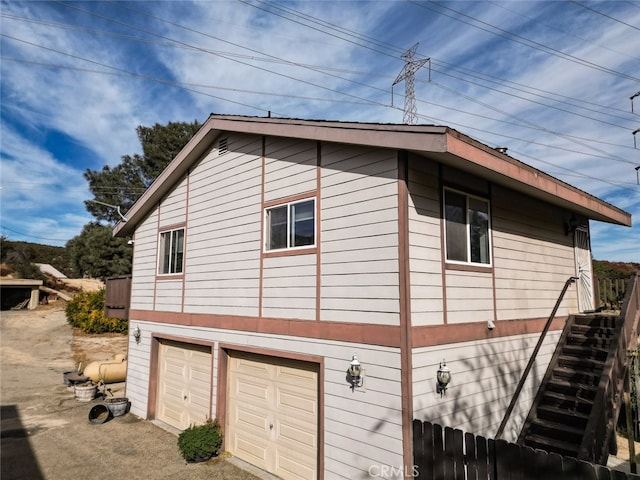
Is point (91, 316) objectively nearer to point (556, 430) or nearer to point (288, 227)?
point (288, 227)

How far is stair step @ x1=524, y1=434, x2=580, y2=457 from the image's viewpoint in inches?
258

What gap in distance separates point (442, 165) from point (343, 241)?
2066mm

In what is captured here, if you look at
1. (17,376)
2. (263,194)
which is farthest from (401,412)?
(17,376)

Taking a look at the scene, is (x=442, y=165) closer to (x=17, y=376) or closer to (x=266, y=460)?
(x=266, y=460)

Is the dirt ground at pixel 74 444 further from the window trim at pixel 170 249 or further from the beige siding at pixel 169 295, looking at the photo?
the window trim at pixel 170 249

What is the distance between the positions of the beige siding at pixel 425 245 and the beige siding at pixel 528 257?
6.70 feet

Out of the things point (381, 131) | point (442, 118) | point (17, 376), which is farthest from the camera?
point (442, 118)

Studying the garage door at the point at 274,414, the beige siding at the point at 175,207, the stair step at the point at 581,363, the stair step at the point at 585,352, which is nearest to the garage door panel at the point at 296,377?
the garage door at the point at 274,414

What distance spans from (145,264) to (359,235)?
8.69 metres

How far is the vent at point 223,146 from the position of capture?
940 centimetres

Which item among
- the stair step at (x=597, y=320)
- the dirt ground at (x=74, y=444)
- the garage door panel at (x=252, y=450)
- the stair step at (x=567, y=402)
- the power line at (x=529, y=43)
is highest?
the power line at (x=529, y=43)

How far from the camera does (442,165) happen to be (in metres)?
6.36

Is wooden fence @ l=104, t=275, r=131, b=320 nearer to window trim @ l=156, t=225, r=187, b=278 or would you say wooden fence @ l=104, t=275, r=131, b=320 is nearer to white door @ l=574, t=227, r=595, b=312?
window trim @ l=156, t=225, r=187, b=278

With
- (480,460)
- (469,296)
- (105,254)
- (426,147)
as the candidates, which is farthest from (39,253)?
(480,460)
